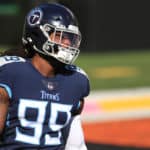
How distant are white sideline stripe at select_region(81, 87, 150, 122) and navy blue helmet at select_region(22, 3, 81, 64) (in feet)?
19.6

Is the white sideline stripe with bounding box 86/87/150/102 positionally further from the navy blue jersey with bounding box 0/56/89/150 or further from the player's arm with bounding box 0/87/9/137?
the player's arm with bounding box 0/87/9/137

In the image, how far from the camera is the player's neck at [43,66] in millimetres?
4785

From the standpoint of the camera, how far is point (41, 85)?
4746 millimetres

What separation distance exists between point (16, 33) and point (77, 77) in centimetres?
1540

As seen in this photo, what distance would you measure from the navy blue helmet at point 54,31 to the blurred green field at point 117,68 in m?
8.95

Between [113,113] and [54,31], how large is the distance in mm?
6611

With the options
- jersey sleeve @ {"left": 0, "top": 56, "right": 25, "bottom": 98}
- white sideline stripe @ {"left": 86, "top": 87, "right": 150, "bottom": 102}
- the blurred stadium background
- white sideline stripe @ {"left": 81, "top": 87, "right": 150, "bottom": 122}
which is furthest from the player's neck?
white sideline stripe @ {"left": 86, "top": 87, "right": 150, "bottom": 102}

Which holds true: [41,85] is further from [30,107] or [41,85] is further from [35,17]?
[35,17]

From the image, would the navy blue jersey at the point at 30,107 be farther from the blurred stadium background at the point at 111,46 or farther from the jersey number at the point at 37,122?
the blurred stadium background at the point at 111,46

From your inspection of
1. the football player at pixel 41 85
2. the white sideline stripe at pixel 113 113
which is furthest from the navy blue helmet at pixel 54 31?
the white sideline stripe at pixel 113 113

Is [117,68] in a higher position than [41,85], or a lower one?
lower

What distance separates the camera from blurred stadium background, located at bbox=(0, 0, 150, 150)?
1208 centimetres

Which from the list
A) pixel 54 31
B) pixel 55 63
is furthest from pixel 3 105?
pixel 54 31

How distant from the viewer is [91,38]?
19828 millimetres
